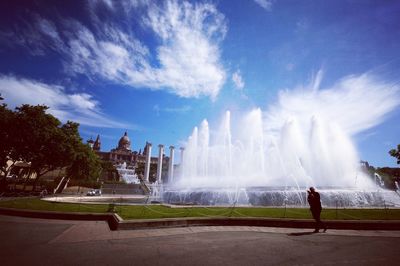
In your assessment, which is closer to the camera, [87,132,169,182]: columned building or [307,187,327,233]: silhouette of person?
[307,187,327,233]: silhouette of person

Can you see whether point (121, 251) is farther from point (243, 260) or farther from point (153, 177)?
point (153, 177)

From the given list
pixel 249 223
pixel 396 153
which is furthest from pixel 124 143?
pixel 249 223

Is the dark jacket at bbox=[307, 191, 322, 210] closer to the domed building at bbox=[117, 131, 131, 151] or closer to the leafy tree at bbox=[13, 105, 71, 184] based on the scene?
the leafy tree at bbox=[13, 105, 71, 184]

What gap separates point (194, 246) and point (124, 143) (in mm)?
156894

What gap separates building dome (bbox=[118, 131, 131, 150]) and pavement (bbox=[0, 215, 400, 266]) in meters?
150

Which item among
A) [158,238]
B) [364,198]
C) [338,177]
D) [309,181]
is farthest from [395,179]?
[158,238]

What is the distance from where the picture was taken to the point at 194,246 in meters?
7.38

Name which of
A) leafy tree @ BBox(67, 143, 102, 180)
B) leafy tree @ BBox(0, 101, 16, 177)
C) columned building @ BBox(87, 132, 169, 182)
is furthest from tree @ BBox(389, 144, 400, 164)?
columned building @ BBox(87, 132, 169, 182)

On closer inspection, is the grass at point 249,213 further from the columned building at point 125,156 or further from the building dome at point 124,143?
the building dome at point 124,143

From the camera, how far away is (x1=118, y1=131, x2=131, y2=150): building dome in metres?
155

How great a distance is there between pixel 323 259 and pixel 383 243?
332 cm

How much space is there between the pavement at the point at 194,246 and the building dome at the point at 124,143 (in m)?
150

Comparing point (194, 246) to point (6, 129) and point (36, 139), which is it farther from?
point (6, 129)

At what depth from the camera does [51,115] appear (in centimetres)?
3509
